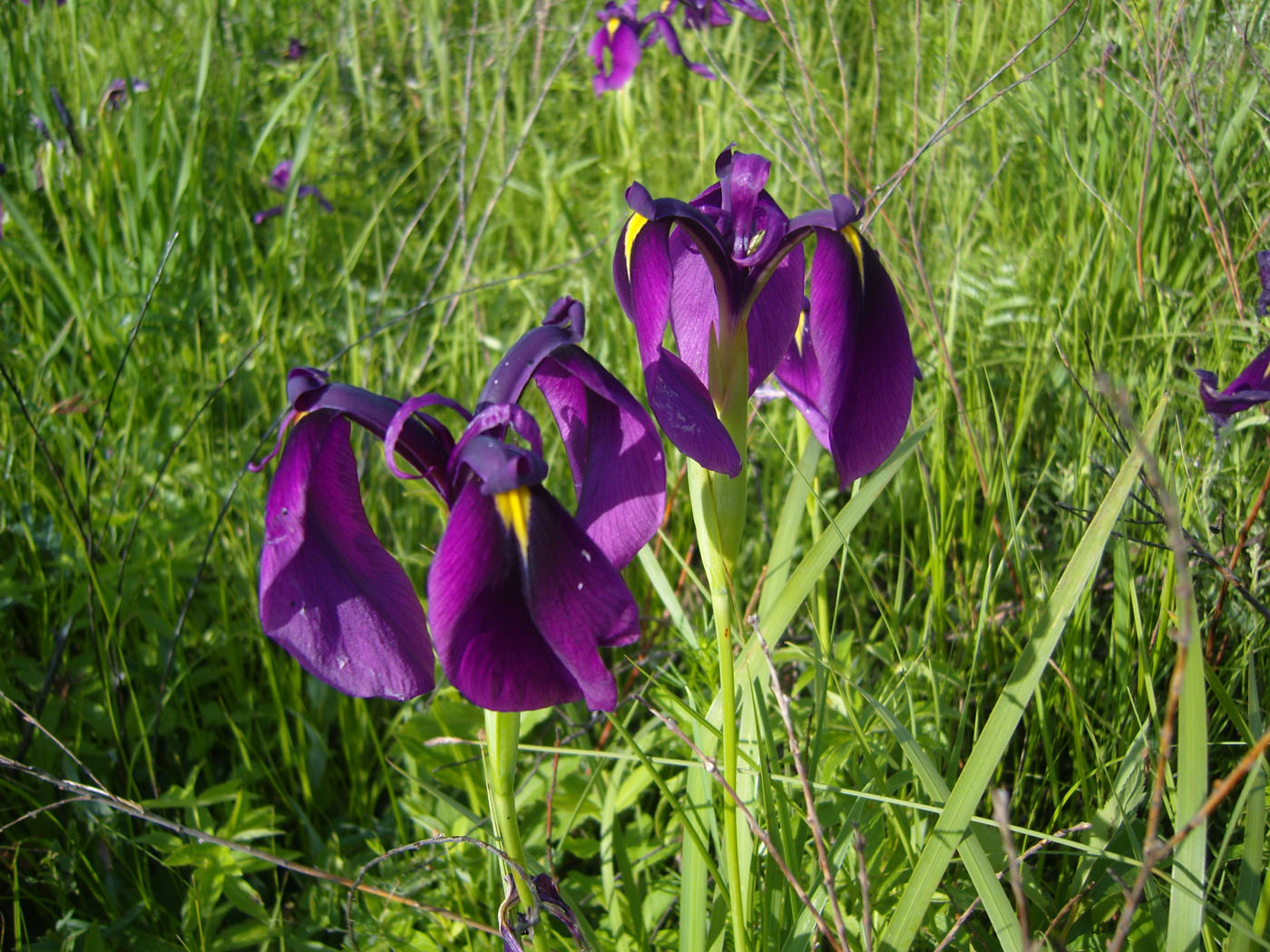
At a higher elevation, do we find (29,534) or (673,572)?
(29,534)

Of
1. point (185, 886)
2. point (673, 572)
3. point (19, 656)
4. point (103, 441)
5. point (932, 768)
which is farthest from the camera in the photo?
point (103, 441)

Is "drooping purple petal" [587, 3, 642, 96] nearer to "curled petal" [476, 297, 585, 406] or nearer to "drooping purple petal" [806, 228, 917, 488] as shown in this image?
"drooping purple petal" [806, 228, 917, 488]

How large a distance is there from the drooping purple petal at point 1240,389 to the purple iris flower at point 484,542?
805 mm

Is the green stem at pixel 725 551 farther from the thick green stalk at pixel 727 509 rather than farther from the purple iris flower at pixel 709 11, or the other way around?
the purple iris flower at pixel 709 11

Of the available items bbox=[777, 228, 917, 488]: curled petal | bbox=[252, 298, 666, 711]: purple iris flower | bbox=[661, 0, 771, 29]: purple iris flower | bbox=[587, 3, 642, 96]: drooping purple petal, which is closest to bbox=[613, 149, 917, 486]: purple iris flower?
bbox=[777, 228, 917, 488]: curled petal

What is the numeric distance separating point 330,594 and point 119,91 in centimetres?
275

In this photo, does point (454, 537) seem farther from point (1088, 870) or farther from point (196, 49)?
point (196, 49)

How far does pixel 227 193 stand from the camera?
8.60 ft

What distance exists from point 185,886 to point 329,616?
91 cm

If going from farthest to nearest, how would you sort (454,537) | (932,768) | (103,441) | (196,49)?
(196,49) < (103,441) < (932,768) < (454,537)

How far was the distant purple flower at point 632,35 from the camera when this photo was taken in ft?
10.3

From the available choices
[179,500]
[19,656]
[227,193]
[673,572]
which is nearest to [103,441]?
[179,500]

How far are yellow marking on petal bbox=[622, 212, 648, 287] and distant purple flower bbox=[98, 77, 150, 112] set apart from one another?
217 cm

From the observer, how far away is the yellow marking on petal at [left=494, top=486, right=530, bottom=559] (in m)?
0.68
